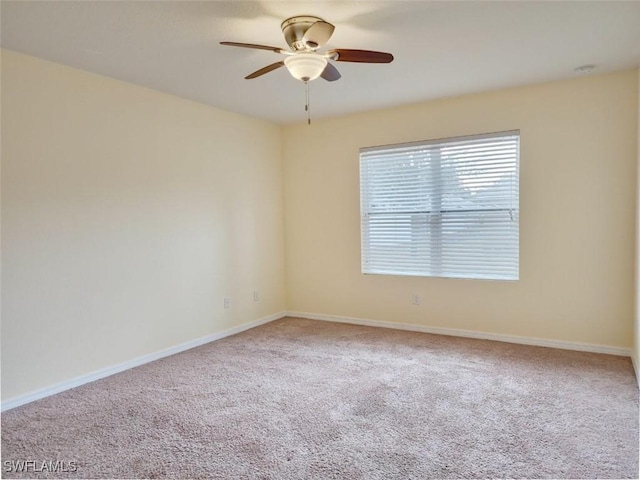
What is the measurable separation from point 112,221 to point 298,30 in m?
2.20

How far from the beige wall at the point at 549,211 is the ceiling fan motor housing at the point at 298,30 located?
2.28 metres

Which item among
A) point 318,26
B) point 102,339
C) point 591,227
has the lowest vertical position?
point 102,339

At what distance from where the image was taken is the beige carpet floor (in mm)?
2117

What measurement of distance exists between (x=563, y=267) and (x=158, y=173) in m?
3.87

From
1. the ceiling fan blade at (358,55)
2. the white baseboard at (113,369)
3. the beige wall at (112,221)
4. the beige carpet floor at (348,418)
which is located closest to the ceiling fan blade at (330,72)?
the ceiling fan blade at (358,55)

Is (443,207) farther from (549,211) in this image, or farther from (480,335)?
(480,335)

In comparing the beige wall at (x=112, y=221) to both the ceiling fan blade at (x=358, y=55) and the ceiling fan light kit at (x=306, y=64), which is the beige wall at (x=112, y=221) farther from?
the ceiling fan blade at (x=358, y=55)

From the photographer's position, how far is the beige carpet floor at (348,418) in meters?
2.12

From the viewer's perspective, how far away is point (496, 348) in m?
3.93

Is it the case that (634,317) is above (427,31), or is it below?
below

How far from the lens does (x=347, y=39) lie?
9.10 feet

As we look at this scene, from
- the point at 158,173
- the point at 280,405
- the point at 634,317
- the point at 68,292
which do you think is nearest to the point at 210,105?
the point at 158,173

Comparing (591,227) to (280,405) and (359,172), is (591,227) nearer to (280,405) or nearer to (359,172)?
(359,172)

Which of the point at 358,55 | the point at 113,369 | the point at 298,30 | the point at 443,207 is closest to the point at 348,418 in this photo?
the point at 113,369
